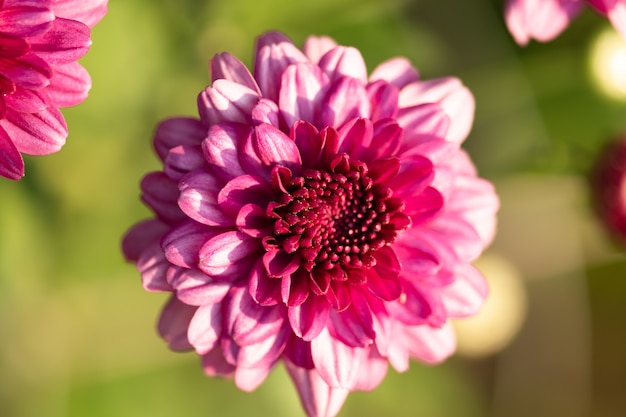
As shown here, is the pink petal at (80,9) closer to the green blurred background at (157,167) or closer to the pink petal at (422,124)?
the pink petal at (422,124)

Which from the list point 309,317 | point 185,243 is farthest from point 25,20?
point 309,317

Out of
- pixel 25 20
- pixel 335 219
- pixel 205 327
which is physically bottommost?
pixel 205 327

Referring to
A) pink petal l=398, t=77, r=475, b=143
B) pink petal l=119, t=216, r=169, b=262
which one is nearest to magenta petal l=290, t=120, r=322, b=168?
pink petal l=398, t=77, r=475, b=143

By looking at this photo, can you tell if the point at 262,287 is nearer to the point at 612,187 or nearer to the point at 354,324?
the point at 354,324

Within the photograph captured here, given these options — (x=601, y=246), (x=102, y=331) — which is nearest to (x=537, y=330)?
(x=601, y=246)

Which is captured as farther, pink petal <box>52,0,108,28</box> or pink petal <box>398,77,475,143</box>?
pink petal <box>398,77,475,143</box>

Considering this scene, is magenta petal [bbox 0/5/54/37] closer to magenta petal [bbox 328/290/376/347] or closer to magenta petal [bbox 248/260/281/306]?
magenta petal [bbox 248/260/281/306]
